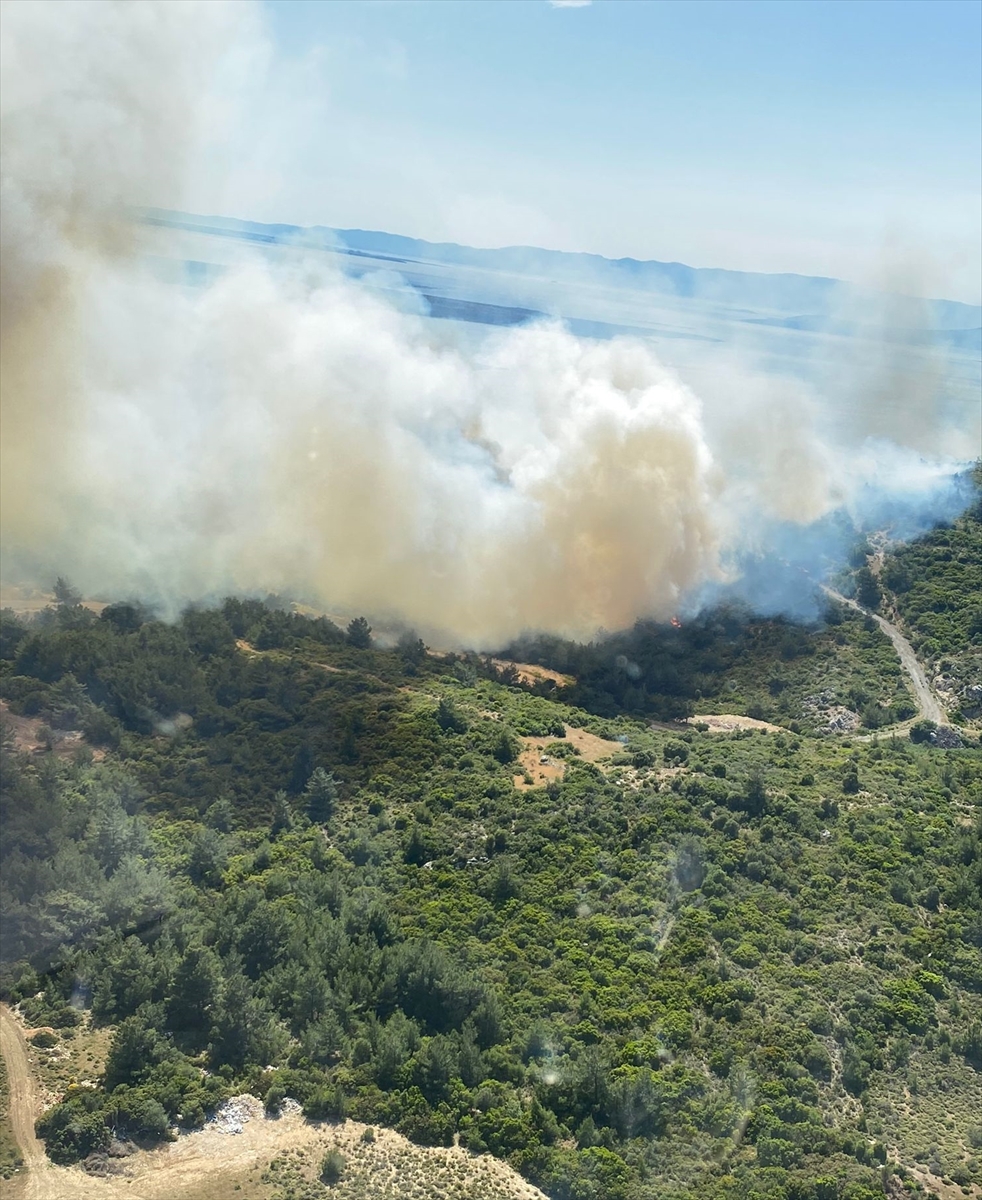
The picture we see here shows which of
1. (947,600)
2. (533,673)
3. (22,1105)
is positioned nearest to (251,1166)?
(22,1105)

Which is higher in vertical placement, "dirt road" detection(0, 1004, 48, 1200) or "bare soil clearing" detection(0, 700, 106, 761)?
"bare soil clearing" detection(0, 700, 106, 761)

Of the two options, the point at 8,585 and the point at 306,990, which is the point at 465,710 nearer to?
the point at 306,990

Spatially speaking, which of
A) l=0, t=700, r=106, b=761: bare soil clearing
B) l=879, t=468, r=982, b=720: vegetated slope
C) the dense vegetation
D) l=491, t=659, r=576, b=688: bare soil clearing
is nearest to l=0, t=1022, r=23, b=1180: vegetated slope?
the dense vegetation

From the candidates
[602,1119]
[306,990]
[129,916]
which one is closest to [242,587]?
[129,916]

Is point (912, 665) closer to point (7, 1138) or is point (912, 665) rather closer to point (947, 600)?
point (947, 600)

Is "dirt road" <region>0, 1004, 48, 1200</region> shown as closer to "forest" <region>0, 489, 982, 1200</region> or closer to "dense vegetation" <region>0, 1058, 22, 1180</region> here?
"dense vegetation" <region>0, 1058, 22, 1180</region>

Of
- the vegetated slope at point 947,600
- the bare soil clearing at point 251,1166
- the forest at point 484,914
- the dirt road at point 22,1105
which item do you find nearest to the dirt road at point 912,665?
the vegetated slope at point 947,600
